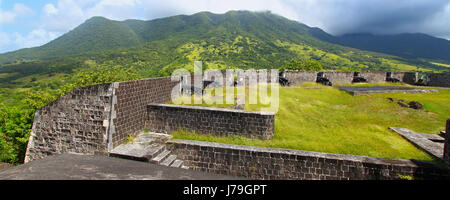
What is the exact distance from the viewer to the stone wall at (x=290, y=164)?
515 centimetres

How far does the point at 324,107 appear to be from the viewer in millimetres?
10562

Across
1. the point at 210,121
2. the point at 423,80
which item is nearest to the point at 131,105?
the point at 210,121

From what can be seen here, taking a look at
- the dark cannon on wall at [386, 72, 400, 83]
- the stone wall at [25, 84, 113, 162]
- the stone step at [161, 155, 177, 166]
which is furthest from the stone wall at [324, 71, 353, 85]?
the stone wall at [25, 84, 113, 162]

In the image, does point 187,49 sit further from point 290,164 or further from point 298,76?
point 290,164

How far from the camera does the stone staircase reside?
616 cm

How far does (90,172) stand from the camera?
4148mm

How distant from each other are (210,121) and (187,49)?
83071 mm

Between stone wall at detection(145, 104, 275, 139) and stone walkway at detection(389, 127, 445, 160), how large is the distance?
4.40 metres

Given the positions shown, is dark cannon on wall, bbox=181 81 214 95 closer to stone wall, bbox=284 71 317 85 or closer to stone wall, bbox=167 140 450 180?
stone wall, bbox=167 140 450 180

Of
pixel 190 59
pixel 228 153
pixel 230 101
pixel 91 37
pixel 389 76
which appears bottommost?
pixel 228 153

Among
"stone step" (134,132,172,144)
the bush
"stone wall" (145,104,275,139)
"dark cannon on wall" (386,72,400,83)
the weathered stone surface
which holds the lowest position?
the bush
